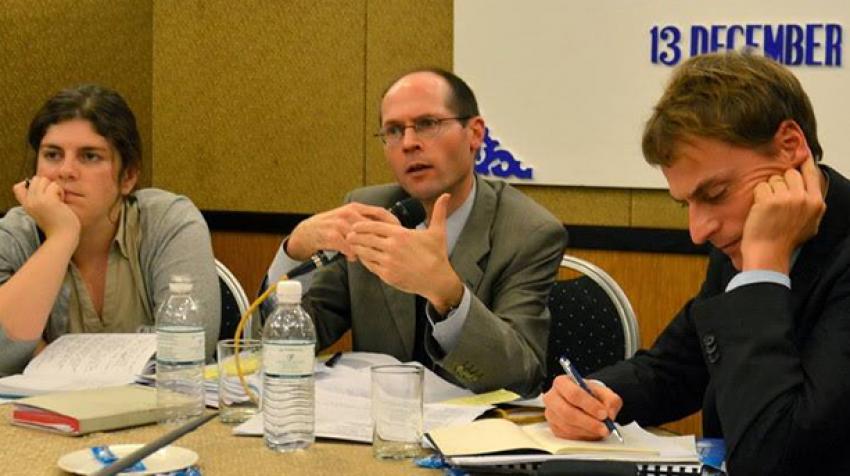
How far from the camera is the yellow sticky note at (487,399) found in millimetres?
2248

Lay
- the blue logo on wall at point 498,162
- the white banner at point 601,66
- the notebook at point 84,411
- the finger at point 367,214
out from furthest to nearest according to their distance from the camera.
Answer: the blue logo on wall at point 498,162 → the white banner at point 601,66 → the finger at point 367,214 → the notebook at point 84,411

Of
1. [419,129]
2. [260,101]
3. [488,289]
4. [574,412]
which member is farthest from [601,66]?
[574,412]

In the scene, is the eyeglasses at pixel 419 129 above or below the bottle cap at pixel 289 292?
above

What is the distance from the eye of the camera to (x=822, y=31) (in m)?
3.70

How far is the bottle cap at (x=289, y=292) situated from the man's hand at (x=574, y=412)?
18.5 inches

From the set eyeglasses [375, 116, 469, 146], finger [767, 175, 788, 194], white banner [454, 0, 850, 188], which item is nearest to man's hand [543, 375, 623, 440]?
finger [767, 175, 788, 194]

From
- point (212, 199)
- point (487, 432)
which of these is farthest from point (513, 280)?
point (212, 199)

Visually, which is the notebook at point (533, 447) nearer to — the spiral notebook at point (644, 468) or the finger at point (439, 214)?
the spiral notebook at point (644, 468)

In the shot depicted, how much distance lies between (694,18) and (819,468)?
7.94ft

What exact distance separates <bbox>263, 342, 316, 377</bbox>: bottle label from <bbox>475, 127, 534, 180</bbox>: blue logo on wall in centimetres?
237

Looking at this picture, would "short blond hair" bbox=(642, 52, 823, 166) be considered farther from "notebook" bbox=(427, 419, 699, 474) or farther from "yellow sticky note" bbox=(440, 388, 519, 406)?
"yellow sticky note" bbox=(440, 388, 519, 406)

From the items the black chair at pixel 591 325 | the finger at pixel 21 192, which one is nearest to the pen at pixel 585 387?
the black chair at pixel 591 325

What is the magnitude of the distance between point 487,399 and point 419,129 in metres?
0.87

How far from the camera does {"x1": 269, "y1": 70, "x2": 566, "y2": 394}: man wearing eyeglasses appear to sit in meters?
2.38
